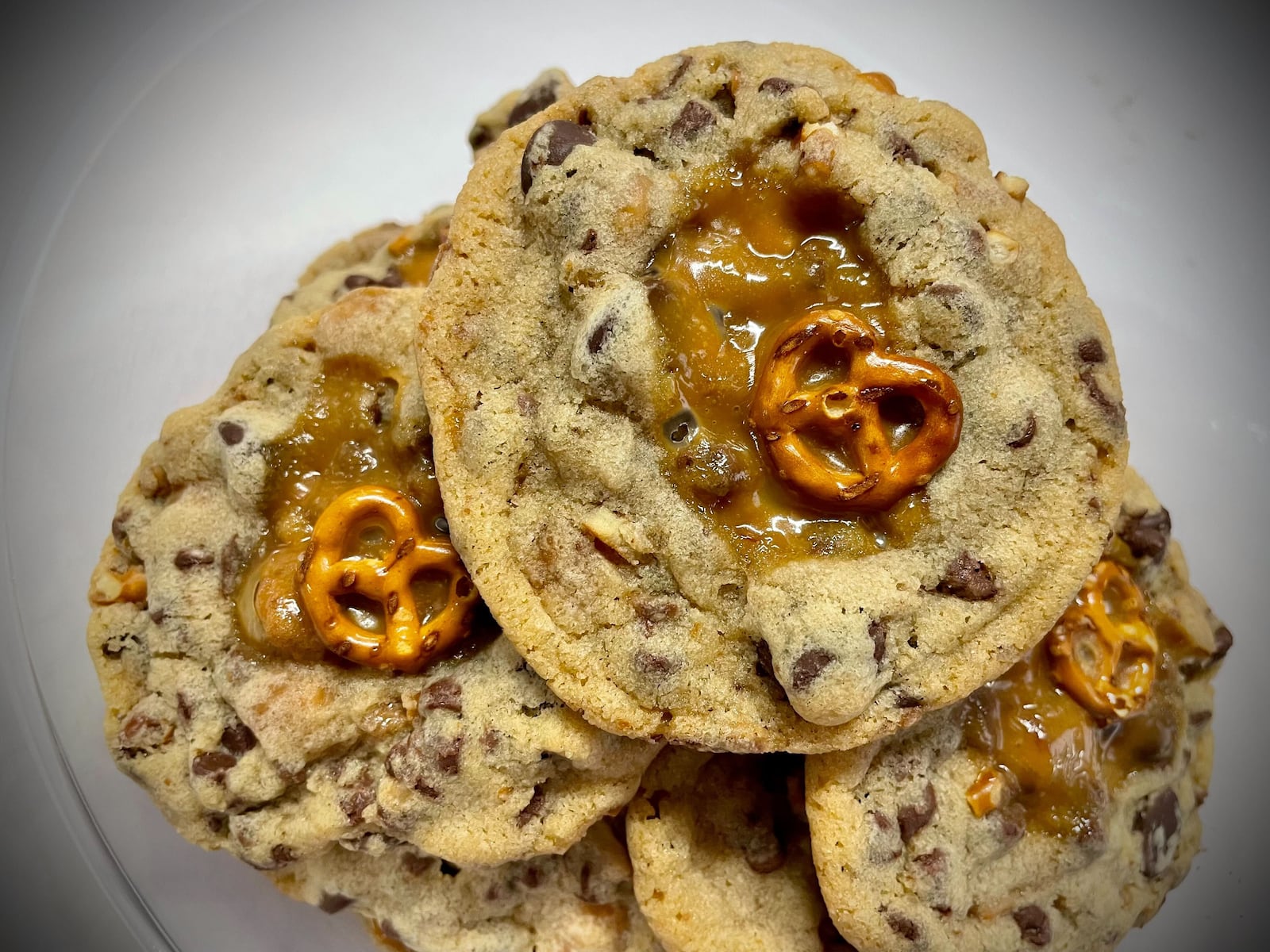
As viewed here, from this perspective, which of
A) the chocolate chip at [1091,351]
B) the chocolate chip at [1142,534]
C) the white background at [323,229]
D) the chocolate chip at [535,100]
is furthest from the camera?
the white background at [323,229]

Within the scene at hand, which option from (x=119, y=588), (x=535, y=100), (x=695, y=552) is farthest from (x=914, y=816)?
(x=535, y=100)

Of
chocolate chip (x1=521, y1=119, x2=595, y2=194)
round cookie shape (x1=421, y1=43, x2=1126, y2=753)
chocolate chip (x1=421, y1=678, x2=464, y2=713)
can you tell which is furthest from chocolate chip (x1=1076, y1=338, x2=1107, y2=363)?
chocolate chip (x1=421, y1=678, x2=464, y2=713)

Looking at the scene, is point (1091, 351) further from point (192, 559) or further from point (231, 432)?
point (192, 559)

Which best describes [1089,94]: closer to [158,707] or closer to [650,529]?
[650,529]

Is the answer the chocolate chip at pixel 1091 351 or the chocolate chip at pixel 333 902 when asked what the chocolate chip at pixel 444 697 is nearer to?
the chocolate chip at pixel 333 902

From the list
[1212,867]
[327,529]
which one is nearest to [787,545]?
[327,529]

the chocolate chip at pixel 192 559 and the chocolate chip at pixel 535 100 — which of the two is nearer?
the chocolate chip at pixel 192 559

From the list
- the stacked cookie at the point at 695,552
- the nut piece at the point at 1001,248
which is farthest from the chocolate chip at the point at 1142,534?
the nut piece at the point at 1001,248
